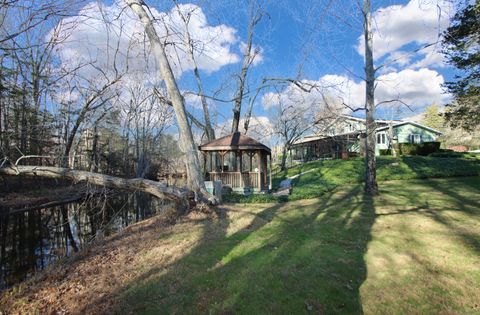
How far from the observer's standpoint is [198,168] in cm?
852

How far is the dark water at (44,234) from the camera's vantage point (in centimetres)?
621

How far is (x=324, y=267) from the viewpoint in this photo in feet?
13.5

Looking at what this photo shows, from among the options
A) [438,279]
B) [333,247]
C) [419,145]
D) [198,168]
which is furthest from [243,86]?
[419,145]

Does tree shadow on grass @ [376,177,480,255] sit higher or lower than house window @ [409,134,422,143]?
lower

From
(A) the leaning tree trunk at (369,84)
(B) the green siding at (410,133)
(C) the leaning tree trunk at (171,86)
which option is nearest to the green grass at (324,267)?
(C) the leaning tree trunk at (171,86)

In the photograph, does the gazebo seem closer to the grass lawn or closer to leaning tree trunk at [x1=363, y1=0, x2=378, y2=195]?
leaning tree trunk at [x1=363, y1=0, x2=378, y2=195]

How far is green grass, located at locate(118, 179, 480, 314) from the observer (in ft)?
10.6

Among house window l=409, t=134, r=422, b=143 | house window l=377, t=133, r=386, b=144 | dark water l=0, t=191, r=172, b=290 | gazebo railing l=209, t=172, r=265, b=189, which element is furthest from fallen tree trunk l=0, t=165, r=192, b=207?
house window l=409, t=134, r=422, b=143

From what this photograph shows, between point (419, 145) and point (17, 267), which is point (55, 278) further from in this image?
point (419, 145)

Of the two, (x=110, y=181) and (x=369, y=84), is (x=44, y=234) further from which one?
(x=369, y=84)

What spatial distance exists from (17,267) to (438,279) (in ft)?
27.2

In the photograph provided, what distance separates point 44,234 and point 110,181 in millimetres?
3435

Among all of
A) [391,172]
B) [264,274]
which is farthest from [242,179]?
[264,274]

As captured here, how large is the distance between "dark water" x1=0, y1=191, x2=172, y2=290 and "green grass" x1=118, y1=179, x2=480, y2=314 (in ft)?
10.6
